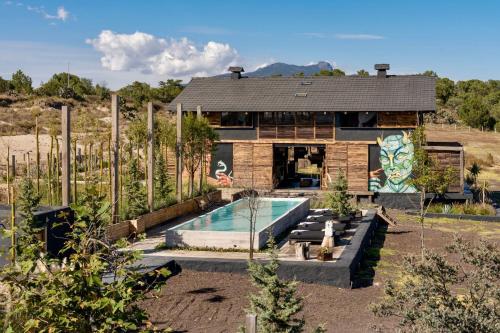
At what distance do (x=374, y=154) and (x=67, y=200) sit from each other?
61.2ft

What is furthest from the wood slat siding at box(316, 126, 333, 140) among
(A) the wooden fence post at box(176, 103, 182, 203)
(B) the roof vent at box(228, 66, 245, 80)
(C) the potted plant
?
(C) the potted plant

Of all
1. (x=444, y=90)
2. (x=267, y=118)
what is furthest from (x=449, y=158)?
(x=444, y=90)

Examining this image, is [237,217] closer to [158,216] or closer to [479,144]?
[158,216]

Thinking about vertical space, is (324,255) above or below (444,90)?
below

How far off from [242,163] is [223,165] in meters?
1.10

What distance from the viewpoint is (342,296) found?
44.4 ft

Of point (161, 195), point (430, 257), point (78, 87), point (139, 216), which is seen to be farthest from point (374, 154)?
point (78, 87)

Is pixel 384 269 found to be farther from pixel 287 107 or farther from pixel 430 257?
pixel 287 107

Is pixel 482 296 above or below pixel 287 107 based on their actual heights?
below

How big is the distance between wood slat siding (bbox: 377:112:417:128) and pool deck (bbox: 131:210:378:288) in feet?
42.6

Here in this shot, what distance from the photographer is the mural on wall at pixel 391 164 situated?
1189 inches

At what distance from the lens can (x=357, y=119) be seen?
3127cm

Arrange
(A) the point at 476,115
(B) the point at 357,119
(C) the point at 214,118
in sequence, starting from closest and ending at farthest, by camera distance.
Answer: (B) the point at 357,119, (C) the point at 214,118, (A) the point at 476,115

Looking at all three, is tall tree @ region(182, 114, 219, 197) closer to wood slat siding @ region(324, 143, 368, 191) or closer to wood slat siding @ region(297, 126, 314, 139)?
wood slat siding @ region(297, 126, 314, 139)
